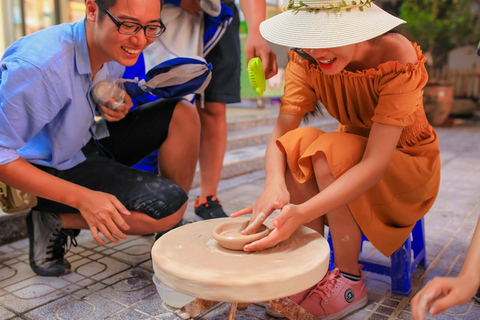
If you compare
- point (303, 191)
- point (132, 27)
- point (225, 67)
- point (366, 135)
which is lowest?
point (303, 191)

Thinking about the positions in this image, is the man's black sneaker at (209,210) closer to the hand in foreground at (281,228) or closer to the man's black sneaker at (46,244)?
the man's black sneaker at (46,244)

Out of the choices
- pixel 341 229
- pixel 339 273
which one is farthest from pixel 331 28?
pixel 339 273

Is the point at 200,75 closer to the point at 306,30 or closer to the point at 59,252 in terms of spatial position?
the point at 306,30

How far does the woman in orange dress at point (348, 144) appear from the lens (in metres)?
1.36

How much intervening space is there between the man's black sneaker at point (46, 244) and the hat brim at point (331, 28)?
48.7 inches

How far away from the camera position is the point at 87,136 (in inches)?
75.2

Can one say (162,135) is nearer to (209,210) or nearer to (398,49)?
(209,210)

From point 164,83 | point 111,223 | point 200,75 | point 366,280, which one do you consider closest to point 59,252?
point 111,223

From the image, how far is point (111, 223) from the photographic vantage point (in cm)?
151

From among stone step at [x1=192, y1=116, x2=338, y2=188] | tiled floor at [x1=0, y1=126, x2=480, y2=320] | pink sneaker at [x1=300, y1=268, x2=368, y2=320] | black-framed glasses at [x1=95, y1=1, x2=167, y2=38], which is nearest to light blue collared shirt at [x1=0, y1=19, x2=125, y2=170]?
black-framed glasses at [x1=95, y1=1, x2=167, y2=38]

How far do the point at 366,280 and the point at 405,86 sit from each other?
2.87 feet

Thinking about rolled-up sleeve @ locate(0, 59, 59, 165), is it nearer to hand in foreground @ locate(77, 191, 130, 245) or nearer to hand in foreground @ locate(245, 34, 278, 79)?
hand in foreground @ locate(77, 191, 130, 245)

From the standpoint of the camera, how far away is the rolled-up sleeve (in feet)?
4.88

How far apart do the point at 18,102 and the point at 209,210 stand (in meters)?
1.19
